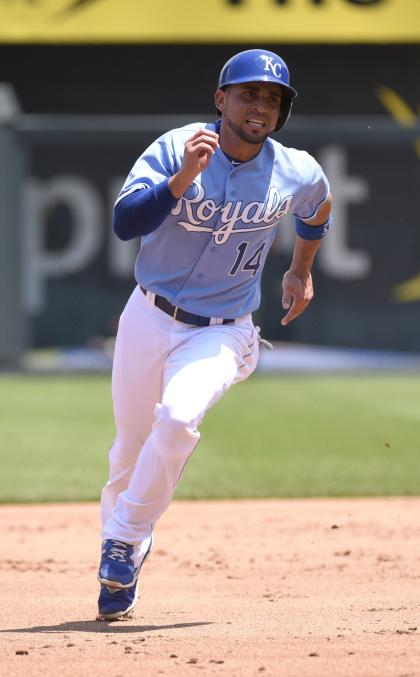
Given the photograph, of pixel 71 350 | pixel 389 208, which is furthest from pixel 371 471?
pixel 389 208

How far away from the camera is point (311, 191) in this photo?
3.88m

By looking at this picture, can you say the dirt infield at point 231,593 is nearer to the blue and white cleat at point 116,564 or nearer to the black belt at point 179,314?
the blue and white cleat at point 116,564

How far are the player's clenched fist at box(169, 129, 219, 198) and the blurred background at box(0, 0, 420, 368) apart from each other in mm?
9275

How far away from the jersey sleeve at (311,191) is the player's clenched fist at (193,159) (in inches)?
22.1

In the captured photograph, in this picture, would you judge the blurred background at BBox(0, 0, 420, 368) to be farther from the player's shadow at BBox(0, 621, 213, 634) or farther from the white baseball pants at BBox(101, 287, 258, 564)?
the player's shadow at BBox(0, 621, 213, 634)

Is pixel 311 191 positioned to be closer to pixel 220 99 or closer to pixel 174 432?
pixel 220 99

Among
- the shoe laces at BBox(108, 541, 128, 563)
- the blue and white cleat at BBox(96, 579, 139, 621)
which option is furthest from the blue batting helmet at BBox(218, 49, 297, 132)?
the blue and white cleat at BBox(96, 579, 139, 621)

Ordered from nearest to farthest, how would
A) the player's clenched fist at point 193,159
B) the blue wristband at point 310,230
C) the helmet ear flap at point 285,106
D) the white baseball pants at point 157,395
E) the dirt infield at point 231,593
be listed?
1. the dirt infield at point 231,593
2. the player's clenched fist at point 193,159
3. the white baseball pants at point 157,395
4. the helmet ear flap at point 285,106
5. the blue wristband at point 310,230

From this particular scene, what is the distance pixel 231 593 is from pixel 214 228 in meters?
1.22

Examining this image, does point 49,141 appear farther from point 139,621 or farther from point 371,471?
point 139,621

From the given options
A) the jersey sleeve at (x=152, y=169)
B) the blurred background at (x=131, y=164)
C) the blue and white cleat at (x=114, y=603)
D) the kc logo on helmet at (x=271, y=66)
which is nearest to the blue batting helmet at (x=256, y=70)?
the kc logo on helmet at (x=271, y=66)

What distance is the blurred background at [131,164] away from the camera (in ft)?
42.4

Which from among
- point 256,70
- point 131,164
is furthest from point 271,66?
point 131,164

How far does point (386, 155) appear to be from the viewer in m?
14.0
